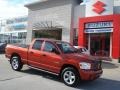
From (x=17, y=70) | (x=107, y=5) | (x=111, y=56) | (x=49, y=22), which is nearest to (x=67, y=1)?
(x=49, y=22)

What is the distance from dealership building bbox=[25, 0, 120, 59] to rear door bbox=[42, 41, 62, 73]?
49.8 ft

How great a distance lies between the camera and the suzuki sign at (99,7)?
85.4 feet

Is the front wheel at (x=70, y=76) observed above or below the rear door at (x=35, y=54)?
below

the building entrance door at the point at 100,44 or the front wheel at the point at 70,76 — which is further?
the building entrance door at the point at 100,44

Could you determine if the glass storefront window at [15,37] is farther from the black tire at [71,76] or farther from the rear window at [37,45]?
the black tire at [71,76]

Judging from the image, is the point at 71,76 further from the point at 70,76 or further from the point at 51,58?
the point at 51,58

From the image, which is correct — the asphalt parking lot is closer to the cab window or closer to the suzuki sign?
the cab window

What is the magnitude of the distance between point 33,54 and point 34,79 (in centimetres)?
143

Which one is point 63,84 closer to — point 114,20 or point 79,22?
point 114,20

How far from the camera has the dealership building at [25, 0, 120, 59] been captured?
25453 mm

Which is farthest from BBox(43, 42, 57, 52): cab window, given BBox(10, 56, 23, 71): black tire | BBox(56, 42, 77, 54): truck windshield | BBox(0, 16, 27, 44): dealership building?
BBox(0, 16, 27, 44): dealership building

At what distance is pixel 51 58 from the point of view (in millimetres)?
10383

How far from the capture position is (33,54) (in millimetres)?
11328

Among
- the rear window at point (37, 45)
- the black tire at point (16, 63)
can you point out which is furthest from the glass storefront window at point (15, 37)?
the rear window at point (37, 45)
